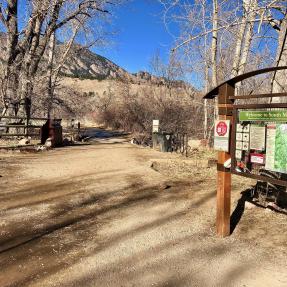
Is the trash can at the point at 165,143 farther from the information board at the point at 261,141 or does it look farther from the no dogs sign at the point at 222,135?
the information board at the point at 261,141

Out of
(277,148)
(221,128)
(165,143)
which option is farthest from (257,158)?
(165,143)

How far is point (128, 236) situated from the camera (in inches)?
238

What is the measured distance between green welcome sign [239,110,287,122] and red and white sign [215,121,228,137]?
241 mm

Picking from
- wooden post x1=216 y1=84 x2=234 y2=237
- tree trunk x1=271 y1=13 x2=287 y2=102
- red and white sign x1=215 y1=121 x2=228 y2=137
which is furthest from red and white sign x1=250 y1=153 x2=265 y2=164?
tree trunk x1=271 y1=13 x2=287 y2=102

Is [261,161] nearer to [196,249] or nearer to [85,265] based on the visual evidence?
[196,249]

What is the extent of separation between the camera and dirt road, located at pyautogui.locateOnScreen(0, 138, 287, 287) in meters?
4.79

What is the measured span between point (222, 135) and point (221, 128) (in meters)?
0.10

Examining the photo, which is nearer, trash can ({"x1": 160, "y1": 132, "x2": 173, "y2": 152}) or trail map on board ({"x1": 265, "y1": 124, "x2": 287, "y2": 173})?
trail map on board ({"x1": 265, "y1": 124, "x2": 287, "y2": 173})

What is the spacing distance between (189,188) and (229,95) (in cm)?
362

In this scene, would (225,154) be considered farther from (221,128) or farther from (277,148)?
(277,148)

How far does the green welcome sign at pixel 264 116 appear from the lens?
16.9 feet

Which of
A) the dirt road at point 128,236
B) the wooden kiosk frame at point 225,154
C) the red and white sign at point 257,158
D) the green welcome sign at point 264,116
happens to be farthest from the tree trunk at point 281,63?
the red and white sign at point 257,158

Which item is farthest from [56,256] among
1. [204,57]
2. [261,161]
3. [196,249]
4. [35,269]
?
[204,57]

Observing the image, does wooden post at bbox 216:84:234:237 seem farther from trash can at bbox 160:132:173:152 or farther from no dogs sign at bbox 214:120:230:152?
trash can at bbox 160:132:173:152
